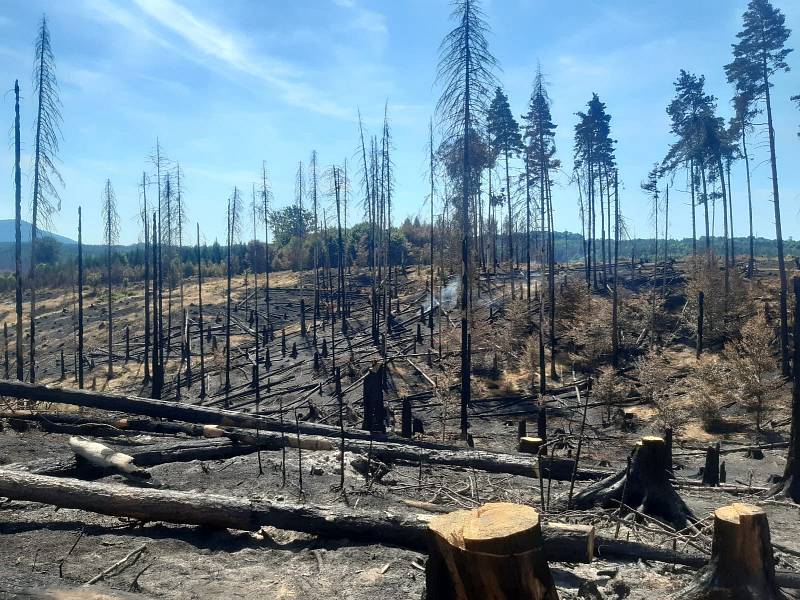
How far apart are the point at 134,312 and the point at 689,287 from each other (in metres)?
45.2

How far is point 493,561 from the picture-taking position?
3.16 meters

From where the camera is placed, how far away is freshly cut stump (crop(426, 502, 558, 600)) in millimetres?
3158

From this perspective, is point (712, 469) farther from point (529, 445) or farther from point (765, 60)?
point (765, 60)

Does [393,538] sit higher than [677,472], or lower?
higher

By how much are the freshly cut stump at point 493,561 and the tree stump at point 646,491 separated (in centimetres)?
487

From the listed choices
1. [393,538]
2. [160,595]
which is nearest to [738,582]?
[393,538]

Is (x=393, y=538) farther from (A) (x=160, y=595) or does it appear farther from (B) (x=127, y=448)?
(B) (x=127, y=448)

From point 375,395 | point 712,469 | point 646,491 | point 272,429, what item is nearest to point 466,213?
point 375,395

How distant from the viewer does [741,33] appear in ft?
87.6

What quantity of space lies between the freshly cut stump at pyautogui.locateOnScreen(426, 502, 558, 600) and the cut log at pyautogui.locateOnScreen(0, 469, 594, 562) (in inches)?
111

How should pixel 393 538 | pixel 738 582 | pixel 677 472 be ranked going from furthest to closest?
1. pixel 677 472
2. pixel 393 538
3. pixel 738 582

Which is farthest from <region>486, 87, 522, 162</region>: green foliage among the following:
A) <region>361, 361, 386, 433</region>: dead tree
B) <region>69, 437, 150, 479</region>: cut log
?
<region>69, 437, 150, 479</region>: cut log

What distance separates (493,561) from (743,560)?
2.39 metres

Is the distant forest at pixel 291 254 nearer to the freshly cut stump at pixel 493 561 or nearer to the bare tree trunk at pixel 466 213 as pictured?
the bare tree trunk at pixel 466 213
